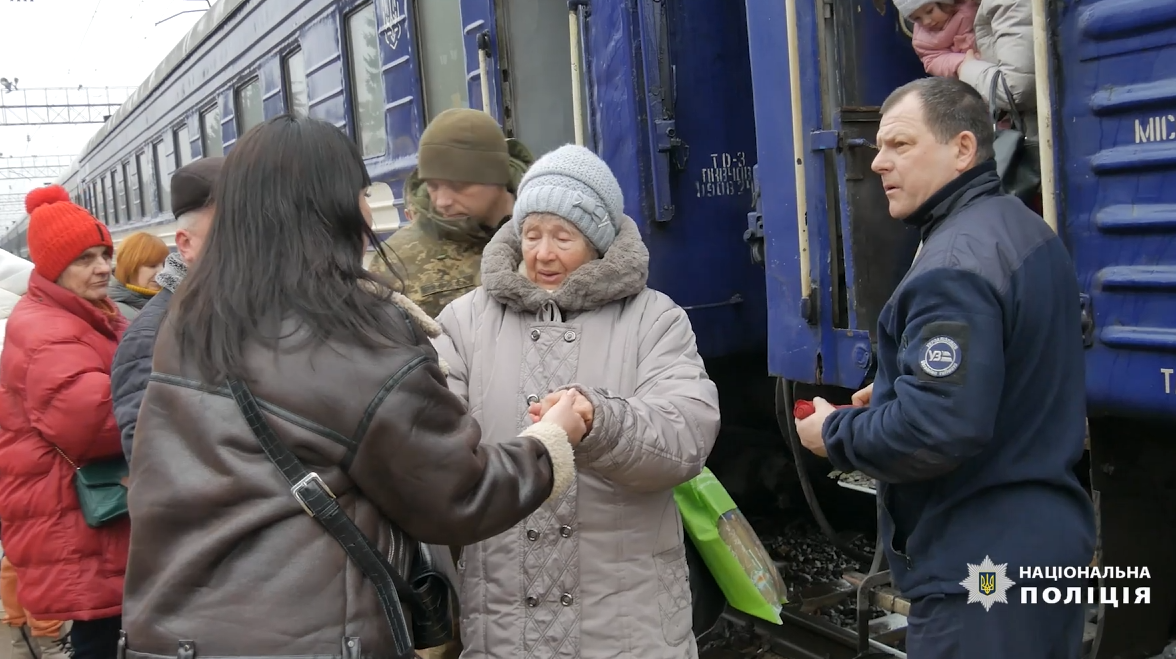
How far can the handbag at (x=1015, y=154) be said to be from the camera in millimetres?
2506

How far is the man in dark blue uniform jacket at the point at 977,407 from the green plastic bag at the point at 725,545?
59cm

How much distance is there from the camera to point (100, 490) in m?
2.78

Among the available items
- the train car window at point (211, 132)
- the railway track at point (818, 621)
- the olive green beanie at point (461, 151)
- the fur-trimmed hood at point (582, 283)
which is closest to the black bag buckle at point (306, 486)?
the fur-trimmed hood at point (582, 283)

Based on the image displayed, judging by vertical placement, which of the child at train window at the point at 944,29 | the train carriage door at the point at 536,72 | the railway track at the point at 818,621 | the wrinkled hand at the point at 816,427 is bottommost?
the railway track at the point at 818,621

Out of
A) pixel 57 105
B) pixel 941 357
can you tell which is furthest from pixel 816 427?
pixel 57 105

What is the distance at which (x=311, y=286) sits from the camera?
1511 mm

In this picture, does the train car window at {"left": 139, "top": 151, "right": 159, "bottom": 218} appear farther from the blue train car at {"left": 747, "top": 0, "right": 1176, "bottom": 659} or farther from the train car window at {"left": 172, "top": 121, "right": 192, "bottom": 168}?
the blue train car at {"left": 747, "top": 0, "right": 1176, "bottom": 659}

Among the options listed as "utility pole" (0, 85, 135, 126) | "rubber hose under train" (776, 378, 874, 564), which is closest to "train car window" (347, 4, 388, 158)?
"rubber hose under train" (776, 378, 874, 564)

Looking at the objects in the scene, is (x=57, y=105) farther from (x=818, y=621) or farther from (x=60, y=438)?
(x=818, y=621)

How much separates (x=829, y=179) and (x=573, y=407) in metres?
1.52

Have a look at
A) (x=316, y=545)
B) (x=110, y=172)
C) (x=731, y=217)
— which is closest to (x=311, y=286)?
(x=316, y=545)

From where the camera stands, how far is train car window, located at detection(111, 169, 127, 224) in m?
16.0

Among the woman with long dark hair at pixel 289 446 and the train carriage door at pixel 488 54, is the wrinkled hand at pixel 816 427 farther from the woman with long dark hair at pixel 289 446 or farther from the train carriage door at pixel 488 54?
the train carriage door at pixel 488 54

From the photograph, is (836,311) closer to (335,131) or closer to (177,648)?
(335,131)
